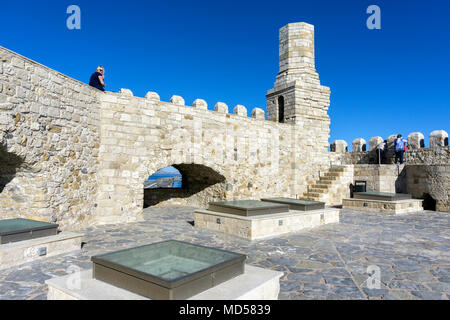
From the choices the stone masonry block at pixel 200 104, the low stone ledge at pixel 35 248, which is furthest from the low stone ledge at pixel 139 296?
the stone masonry block at pixel 200 104

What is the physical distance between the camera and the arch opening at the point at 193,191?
38.2ft

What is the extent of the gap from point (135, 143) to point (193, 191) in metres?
4.58

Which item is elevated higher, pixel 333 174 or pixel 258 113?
pixel 258 113

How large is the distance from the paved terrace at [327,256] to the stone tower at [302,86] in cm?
588

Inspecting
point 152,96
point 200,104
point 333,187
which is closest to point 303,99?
point 333,187

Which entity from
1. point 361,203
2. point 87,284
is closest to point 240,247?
point 87,284

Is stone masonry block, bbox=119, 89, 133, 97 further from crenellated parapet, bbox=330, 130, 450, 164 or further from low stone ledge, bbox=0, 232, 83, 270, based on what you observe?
crenellated parapet, bbox=330, 130, 450, 164

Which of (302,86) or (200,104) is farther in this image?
(302,86)

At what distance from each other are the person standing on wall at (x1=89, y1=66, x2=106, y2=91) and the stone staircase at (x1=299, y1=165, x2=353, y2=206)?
903 centimetres

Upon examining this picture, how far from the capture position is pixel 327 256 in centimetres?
534

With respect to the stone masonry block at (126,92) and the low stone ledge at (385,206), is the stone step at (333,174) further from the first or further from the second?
the stone masonry block at (126,92)

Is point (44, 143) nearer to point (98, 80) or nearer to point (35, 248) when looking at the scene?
point (35, 248)

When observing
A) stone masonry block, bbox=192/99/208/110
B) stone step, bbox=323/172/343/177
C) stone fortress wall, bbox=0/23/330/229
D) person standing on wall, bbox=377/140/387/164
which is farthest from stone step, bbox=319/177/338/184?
stone masonry block, bbox=192/99/208/110
